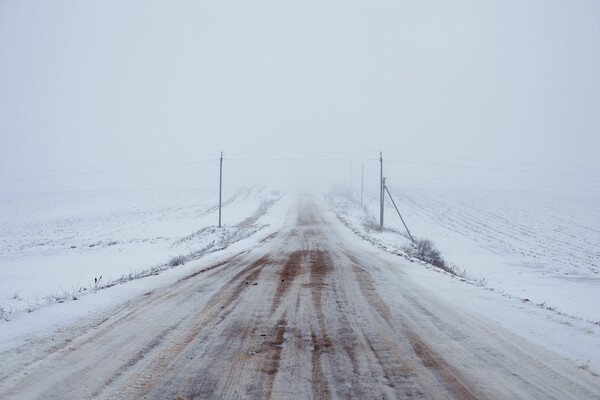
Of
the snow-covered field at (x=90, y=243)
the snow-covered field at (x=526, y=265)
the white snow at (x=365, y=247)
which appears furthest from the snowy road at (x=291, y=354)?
the snow-covered field at (x=90, y=243)

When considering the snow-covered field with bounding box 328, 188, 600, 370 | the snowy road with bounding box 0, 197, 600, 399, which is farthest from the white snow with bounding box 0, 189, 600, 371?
the snowy road with bounding box 0, 197, 600, 399

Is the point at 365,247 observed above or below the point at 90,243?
Result: above

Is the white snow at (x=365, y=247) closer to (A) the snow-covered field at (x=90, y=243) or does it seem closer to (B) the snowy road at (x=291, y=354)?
(A) the snow-covered field at (x=90, y=243)

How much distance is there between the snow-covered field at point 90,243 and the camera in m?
14.0

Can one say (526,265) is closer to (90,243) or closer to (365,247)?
(365,247)

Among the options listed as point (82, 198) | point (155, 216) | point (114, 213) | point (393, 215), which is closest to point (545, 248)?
point (393, 215)

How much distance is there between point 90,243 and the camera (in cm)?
2777

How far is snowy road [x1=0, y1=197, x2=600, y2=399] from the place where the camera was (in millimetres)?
3855

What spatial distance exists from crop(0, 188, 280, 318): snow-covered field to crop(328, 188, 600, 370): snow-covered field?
9.25 m

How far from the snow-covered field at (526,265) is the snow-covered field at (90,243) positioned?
925cm

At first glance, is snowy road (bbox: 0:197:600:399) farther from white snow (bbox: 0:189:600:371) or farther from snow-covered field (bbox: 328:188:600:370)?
snow-covered field (bbox: 328:188:600:370)

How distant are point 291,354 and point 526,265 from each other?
20849 millimetres

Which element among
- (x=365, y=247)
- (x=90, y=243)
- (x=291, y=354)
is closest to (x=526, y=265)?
(x=365, y=247)

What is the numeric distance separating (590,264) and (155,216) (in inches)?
1779
